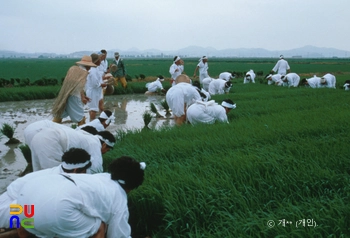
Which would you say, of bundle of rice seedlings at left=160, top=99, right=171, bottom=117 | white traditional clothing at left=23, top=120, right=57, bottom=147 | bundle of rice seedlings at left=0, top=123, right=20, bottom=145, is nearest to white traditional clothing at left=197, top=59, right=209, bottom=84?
bundle of rice seedlings at left=160, top=99, right=171, bottom=117

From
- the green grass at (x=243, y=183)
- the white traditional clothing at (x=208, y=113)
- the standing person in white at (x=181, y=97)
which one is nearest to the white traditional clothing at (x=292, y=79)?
the standing person in white at (x=181, y=97)

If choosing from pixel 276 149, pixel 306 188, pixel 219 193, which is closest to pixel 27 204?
pixel 219 193

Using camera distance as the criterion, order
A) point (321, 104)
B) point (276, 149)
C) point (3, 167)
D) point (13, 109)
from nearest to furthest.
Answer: point (276, 149) < point (3, 167) < point (321, 104) < point (13, 109)

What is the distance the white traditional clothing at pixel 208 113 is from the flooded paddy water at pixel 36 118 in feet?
2.83

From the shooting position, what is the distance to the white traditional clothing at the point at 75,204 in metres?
2.20

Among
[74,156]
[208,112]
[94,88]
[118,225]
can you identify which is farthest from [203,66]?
[118,225]

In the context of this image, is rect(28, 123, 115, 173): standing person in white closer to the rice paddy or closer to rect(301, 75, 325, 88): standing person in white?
the rice paddy

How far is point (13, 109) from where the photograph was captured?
1038 centimetres

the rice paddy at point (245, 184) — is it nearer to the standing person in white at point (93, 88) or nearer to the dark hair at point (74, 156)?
the dark hair at point (74, 156)

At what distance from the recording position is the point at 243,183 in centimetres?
329

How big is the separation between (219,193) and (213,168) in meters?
0.58

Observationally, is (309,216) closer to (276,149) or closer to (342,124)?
(276,149)

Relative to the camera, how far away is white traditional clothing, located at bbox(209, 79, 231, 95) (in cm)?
1169

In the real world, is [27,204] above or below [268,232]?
above
